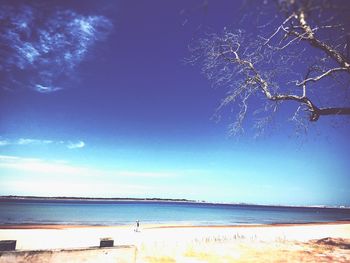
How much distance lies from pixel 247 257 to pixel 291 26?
769cm

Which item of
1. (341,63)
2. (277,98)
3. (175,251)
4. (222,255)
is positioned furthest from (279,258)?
(341,63)

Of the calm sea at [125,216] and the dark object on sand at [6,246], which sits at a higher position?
the dark object on sand at [6,246]

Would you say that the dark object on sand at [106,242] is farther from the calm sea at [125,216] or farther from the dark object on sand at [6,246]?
the calm sea at [125,216]

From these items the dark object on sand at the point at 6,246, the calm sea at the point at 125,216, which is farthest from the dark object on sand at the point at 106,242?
Answer: the calm sea at the point at 125,216

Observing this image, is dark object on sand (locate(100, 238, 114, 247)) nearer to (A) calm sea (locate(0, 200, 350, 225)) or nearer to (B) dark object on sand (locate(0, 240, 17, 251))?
(B) dark object on sand (locate(0, 240, 17, 251))

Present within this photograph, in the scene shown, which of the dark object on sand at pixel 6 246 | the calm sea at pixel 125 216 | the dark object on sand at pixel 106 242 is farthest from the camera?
the calm sea at pixel 125 216

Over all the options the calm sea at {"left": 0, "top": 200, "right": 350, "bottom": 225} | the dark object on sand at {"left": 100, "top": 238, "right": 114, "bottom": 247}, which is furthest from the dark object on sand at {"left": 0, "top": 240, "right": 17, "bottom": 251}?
the calm sea at {"left": 0, "top": 200, "right": 350, "bottom": 225}

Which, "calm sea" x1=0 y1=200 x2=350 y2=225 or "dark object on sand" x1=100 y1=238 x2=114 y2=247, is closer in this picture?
"dark object on sand" x1=100 y1=238 x2=114 y2=247

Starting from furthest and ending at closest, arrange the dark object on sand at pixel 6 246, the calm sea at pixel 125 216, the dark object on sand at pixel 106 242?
the calm sea at pixel 125 216
the dark object on sand at pixel 106 242
the dark object on sand at pixel 6 246

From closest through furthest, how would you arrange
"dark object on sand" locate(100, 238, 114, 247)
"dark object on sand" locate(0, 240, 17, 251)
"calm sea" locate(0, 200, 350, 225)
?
"dark object on sand" locate(0, 240, 17, 251), "dark object on sand" locate(100, 238, 114, 247), "calm sea" locate(0, 200, 350, 225)

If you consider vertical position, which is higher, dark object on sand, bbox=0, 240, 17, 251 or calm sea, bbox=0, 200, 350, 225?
dark object on sand, bbox=0, 240, 17, 251

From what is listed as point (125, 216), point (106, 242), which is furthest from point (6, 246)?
point (125, 216)

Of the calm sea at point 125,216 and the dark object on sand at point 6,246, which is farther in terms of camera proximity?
the calm sea at point 125,216

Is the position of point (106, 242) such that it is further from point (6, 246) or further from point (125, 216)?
point (125, 216)
